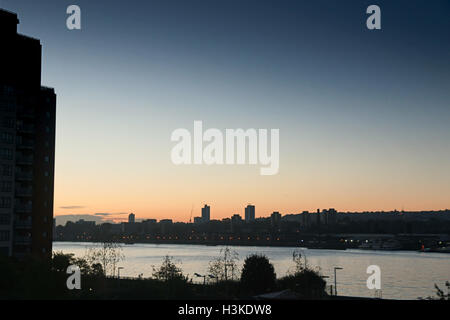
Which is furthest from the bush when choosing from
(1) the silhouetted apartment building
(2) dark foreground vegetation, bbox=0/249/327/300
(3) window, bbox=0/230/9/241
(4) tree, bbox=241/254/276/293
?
(3) window, bbox=0/230/9/241

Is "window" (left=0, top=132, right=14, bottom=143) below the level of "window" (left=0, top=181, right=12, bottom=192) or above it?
above

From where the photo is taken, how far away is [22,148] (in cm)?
8494

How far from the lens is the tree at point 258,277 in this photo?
7112 centimetres

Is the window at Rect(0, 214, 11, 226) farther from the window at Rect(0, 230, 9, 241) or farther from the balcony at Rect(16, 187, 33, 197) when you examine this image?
the balcony at Rect(16, 187, 33, 197)

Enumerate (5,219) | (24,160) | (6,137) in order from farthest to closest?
1. (24,160)
2. (6,137)
3. (5,219)

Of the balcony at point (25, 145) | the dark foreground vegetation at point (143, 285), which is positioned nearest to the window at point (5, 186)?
the balcony at point (25, 145)

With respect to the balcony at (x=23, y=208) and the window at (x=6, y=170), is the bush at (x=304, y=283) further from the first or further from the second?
the window at (x=6, y=170)

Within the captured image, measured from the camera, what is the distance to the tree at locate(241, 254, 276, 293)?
71125 mm

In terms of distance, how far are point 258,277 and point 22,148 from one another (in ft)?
153

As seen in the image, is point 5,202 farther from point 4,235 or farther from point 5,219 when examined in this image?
point 4,235

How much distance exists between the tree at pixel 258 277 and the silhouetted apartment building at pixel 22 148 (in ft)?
124

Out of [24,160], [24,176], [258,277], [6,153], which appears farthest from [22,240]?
[258,277]

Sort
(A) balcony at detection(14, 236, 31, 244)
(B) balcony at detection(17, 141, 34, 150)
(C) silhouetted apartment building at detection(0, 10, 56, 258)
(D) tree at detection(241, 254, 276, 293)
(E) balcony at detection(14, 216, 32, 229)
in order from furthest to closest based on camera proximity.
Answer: (B) balcony at detection(17, 141, 34, 150) < (E) balcony at detection(14, 216, 32, 229) < (A) balcony at detection(14, 236, 31, 244) < (C) silhouetted apartment building at detection(0, 10, 56, 258) < (D) tree at detection(241, 254, 276, 293)

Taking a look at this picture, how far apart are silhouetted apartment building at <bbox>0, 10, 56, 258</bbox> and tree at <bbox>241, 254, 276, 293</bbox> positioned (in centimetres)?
3774
